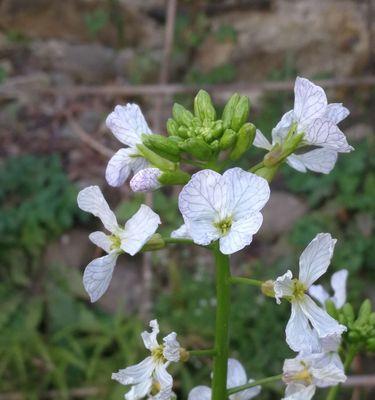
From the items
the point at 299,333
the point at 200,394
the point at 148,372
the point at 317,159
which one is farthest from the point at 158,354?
the point at 317,159

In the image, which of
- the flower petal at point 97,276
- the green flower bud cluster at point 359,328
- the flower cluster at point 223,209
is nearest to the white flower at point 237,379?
the flower cluster at point 223,209

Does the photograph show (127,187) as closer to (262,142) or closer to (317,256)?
(262,142)

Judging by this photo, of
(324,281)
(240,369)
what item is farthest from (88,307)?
(240,369)

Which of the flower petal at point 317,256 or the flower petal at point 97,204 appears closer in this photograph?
the flower petal at point 317,256

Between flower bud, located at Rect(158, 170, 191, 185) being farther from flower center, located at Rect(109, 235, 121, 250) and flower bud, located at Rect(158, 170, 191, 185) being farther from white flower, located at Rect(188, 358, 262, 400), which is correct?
white flower, located at Rect(188, 358, 262, 400)

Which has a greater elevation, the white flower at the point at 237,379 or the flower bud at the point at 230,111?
the flower bud at the point at 230,111

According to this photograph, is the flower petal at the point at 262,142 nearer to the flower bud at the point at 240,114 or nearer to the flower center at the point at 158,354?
the flower bud at the point at 240,114

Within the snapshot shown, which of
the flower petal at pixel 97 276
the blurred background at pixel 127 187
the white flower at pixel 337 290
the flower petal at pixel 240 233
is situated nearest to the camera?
the flower petal at pixel 240 233
